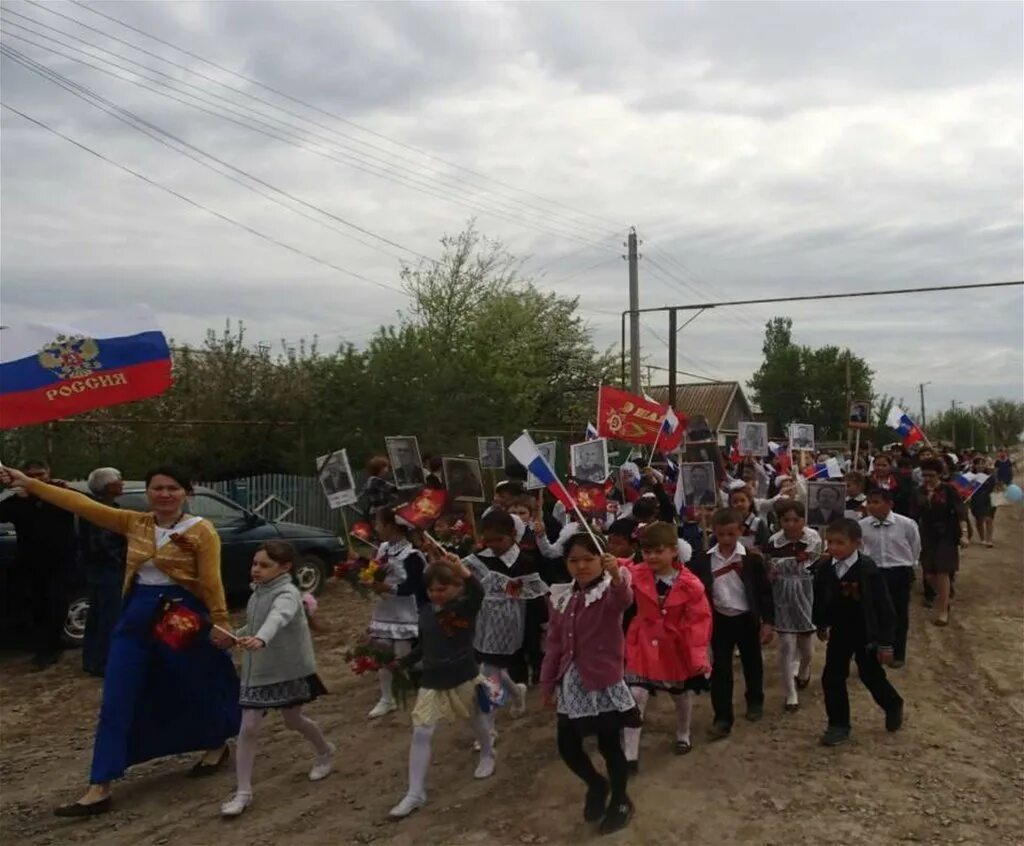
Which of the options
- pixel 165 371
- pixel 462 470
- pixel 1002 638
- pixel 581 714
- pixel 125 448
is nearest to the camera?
pixel 581 714

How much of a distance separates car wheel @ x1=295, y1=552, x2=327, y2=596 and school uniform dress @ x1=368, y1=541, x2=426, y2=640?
524 centimetres

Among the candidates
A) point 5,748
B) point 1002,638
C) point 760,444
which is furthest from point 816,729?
point 760,444

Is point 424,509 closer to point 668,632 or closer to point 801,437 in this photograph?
point 668,632

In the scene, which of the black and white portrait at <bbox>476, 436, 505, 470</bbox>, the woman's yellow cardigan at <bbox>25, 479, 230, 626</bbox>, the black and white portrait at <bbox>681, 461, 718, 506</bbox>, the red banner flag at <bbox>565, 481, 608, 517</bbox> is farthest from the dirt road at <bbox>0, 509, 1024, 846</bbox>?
the black and white portrait at <bbox>476, 436, 505, 470</bbox>

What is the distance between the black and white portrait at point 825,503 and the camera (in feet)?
26.6

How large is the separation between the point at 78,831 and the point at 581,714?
9.25 ft

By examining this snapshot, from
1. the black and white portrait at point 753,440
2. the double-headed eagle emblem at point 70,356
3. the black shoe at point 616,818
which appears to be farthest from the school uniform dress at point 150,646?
the black and white portrait at point 753,440

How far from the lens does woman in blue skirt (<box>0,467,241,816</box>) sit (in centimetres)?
530

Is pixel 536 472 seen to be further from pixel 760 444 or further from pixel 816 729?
pixel 760 444

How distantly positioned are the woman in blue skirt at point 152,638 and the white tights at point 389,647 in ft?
3.49

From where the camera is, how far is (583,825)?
4.81m

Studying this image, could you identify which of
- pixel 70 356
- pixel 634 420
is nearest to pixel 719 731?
pixel 70 356

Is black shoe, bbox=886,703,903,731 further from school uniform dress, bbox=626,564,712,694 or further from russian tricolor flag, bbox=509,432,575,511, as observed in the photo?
russian tricolor flag, bbox=509,432,575,511

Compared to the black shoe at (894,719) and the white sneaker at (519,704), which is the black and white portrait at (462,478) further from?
the black shoe at (894,719)
